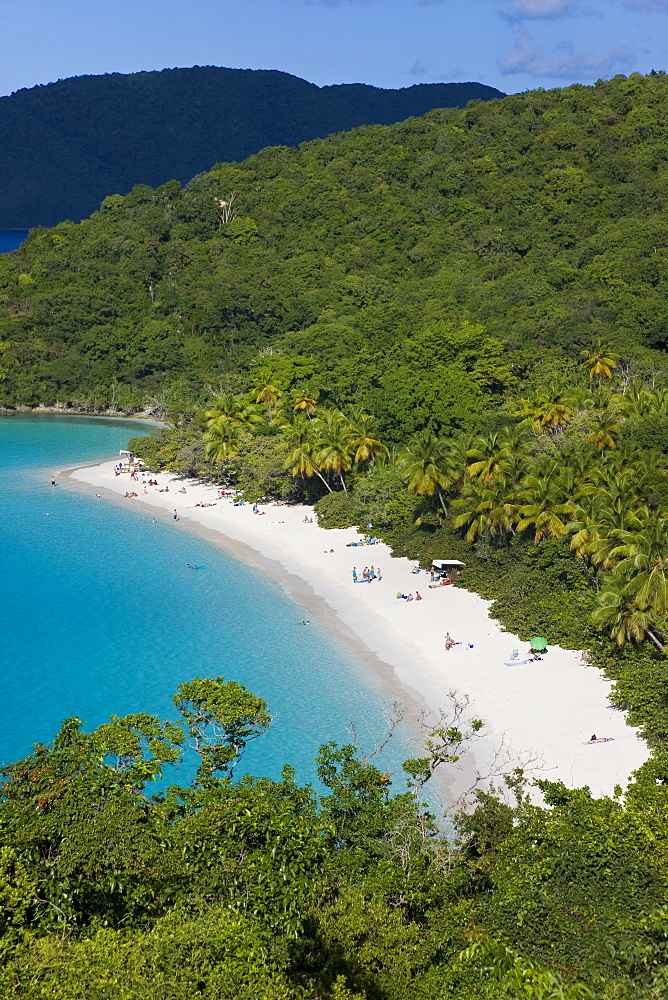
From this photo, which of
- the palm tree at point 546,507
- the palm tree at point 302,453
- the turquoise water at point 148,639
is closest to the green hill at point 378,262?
the palm tree at point 302,453

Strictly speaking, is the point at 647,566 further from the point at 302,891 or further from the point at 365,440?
the point at 365,440

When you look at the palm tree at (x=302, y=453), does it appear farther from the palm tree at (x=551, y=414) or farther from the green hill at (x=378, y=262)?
the palm tree at (x=551, y=414)

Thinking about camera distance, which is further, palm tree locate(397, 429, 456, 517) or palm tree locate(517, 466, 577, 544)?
palm tree locate(397, 429, 456, 517)

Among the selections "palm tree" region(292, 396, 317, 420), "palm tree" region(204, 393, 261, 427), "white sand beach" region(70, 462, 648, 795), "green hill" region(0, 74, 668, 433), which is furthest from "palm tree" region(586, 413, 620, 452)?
"palm tree" region(204, 393, 261, 427)

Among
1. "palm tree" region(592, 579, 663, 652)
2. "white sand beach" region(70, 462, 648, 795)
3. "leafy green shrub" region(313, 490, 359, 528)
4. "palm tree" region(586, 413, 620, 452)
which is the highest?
"palm tree" region(586, 413, 620, 452)

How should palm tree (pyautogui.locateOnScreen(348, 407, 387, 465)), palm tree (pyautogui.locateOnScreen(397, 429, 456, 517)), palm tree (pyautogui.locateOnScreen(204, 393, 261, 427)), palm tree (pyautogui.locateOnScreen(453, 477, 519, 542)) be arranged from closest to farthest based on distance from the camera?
palm tree (pyautogui.locateOnScreen(453, 477, 519, 542)) < palm tree (pyautogui.locateOnScreen(397, 429, 456, 517)) < palm tree (pyautogui.locateOnScreen(348, 407, 387, 465)) < palm tree (pyautogui.locateOnScreen(204, 393, 261, 427))

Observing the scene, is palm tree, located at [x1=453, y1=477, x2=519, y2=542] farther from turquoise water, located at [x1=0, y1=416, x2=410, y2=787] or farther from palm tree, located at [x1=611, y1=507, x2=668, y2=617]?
turquoise water, located at [x1=0, y1=416, x2=410, y2=787]
